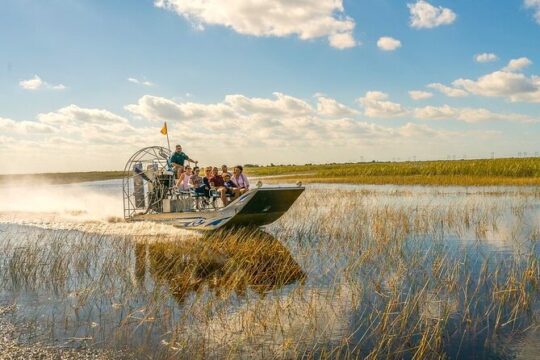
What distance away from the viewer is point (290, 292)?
8.52 meters

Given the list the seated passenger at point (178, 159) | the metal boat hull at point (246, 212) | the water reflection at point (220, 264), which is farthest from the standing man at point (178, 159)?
the water reflection at point (220, 264)

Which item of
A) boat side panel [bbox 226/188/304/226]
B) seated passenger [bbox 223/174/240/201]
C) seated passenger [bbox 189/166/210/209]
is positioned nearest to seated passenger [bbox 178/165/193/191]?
seated passenger [bbox 189/166/210/209]

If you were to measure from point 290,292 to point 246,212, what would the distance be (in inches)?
229

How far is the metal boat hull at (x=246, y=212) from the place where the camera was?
45.4ft

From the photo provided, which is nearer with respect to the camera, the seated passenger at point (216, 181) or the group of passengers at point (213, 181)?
the group of passengers at point (213, 181)

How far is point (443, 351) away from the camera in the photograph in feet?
19.6

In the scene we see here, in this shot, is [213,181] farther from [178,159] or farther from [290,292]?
[290,292]

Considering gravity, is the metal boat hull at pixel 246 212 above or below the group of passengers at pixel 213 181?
below

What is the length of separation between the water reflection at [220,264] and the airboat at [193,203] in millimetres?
518

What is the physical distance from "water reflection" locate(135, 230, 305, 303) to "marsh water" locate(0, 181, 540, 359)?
4 centimetres

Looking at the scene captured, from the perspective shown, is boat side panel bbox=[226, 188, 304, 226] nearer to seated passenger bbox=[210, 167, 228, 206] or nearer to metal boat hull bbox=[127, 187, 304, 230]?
metal boat hull bbox=[127, 187, 304, 230]

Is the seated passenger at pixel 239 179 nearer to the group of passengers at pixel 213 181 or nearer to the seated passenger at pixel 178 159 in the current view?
the group of passengers at pixel 213 181

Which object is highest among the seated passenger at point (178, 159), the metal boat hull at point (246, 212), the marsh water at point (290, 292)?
the seated passenger at point (178, 159)

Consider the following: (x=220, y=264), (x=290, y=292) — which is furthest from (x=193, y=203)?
(x=290, y=292)
